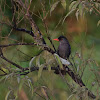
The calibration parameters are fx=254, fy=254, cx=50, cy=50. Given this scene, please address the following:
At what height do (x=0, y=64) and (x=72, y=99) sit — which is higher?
(x=0, y=64)

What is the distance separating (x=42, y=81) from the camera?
10.5ft


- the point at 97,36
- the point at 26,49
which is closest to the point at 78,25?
the point at 26,49

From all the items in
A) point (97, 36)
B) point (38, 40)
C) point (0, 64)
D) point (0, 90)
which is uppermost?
point (38, 40)

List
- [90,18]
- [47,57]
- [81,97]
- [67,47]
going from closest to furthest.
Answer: [81,97] < [47,57] < [67,47] < [90,18]

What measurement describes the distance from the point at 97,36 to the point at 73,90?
7087mm

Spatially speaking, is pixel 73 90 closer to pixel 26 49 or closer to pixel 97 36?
pixel 26 49

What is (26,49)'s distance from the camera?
279 inches

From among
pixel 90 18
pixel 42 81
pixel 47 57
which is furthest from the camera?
pixel 90 18

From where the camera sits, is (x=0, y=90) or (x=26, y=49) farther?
(x=26, y=49)

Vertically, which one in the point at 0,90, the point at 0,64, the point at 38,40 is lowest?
the point at 0,90

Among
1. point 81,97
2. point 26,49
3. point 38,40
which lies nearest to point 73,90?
point 81,97

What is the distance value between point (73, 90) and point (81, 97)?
12 cm

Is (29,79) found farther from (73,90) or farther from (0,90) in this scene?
(0,90)

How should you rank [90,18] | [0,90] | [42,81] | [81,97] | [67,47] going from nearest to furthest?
[81,97] < [42,81] < [67,47] < [0,90] < [90,18]
